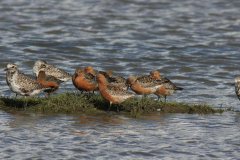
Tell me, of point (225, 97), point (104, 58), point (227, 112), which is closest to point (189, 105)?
point (227, 112)

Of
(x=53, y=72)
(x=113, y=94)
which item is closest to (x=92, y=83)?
(x=113, y=94)

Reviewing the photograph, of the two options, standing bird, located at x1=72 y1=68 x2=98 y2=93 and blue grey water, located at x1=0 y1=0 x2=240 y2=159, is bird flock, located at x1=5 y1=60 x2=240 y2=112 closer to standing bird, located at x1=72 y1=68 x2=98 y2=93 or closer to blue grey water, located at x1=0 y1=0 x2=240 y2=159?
standing bird, located at x1=72 y1=68 x2=98 y2=93

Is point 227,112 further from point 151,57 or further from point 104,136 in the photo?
point 151,57

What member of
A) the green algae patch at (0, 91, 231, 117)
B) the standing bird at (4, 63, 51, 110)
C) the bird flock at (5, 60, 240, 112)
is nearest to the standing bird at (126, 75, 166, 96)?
the bird flock at (5, 60, 240, 112)

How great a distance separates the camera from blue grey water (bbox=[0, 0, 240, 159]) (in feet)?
28.7

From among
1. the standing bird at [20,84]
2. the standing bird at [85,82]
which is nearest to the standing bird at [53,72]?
the standing bird at [85,82]

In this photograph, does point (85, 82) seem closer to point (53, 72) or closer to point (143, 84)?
point (143, 84)

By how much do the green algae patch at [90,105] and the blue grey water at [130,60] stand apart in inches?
18.9

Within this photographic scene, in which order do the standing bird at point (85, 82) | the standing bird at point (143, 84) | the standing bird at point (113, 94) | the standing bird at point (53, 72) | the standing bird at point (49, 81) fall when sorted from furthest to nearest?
the standing bird at point (53, 72) < the standing bird at point (49, 81) < the standing bird at point (85, 82) < the standing bird at point (143, 84) < the standing bird at point (113, 94)

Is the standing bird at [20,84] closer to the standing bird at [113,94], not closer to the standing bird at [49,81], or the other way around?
the standing bird at [49,81]

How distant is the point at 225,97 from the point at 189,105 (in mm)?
2852

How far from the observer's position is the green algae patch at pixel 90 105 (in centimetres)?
1156

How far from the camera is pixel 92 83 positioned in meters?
12.9

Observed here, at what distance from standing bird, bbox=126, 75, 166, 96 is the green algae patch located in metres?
0.62
